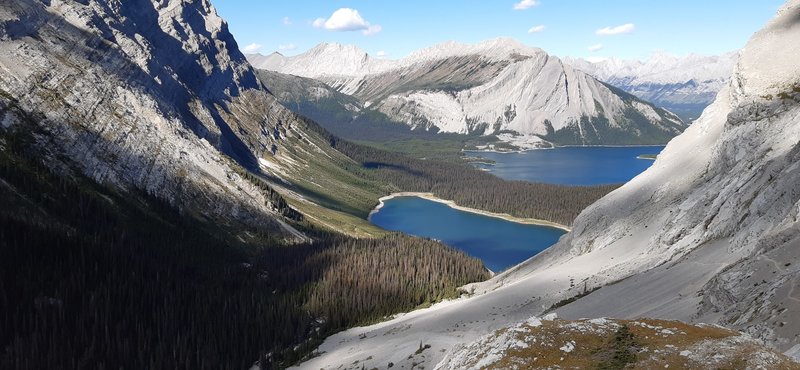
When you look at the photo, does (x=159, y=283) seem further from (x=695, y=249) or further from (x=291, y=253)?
(x=695, y=249)

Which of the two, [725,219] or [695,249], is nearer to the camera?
[695,249]

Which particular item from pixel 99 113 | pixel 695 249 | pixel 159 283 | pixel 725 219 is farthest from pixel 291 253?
pixel 725 219

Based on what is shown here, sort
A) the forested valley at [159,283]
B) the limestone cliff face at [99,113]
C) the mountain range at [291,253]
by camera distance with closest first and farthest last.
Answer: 1. the mountain range at [291,253]
2. the forested valley at [159,283]
3. the limestone cliff face at [99,113]

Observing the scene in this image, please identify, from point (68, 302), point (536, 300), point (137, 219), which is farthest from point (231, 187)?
point (536, 300)

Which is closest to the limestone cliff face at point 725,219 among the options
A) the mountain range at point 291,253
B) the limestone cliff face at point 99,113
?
the mountain range at point 291,253

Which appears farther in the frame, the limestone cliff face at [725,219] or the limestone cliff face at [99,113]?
the limestone cliff face at [99,113]

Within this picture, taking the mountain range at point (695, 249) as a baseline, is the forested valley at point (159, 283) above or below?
below

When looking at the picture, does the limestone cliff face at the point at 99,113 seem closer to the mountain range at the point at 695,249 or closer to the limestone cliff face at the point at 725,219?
the mountain range at the point at 695,249

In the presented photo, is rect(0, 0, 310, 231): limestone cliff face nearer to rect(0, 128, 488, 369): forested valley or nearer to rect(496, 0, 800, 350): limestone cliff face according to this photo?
rect(0, 128, 488, 369): forested valley

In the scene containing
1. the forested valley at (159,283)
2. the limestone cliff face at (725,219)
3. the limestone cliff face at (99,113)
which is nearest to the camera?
the limestone cliff face at (725,219)

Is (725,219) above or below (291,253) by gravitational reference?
above

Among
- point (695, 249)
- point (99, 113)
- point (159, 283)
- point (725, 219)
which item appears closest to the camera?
point (695, 249)
